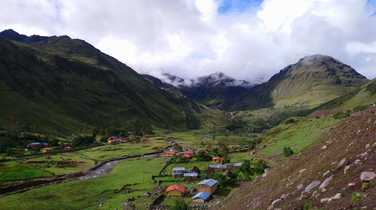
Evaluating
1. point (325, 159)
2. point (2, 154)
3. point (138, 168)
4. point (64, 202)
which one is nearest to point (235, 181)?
point (64, 202)

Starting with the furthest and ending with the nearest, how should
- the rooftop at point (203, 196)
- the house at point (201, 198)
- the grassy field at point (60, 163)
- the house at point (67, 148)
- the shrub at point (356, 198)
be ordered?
the house at point (67, 148), the grassy field at point (60, 163), the rooftop at point (203, 196), the house at point (201, 198), the shrub at point (356, 198)

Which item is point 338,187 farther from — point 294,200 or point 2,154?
point 2,154

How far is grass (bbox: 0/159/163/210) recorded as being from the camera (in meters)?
81.6

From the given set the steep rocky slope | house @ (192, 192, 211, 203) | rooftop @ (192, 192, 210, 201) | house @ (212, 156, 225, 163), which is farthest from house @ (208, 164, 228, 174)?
the steep rocky slope

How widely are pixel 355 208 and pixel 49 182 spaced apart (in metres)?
108

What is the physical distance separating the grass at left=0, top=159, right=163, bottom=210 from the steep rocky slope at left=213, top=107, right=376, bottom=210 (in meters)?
50.8

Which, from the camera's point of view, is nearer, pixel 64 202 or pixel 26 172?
pixel 64 202

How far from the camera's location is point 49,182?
110 metres

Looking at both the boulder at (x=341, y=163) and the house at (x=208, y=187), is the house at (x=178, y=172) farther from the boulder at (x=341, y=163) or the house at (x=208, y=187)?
the boulder at (x=341, y=163)

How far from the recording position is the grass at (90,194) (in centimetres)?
8162

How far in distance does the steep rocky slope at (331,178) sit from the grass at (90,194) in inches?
2001

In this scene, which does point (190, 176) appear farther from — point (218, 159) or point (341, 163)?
point (341, 163)

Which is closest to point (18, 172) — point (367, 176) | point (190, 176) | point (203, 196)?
point (190, 176)

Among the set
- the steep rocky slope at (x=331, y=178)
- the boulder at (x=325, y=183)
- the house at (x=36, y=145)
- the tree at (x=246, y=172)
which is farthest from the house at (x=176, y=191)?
the house at (x=36, y=145)
